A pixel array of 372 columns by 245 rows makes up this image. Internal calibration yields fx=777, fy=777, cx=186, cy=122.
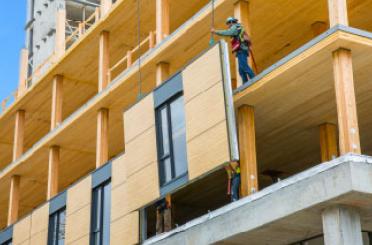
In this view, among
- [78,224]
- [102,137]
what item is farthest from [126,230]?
[102,137]

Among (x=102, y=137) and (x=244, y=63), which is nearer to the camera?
(x=244, y=63)

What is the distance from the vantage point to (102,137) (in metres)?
30.2

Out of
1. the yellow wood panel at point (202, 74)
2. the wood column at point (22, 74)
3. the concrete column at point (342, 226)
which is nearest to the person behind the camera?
the concrete column at point (342, 226)

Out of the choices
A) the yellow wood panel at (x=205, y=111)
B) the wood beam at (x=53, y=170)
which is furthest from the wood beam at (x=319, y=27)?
the wood beam at (x=53, y=170)

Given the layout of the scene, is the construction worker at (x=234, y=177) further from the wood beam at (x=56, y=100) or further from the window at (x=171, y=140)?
the wood beam at (x=56, y=100)

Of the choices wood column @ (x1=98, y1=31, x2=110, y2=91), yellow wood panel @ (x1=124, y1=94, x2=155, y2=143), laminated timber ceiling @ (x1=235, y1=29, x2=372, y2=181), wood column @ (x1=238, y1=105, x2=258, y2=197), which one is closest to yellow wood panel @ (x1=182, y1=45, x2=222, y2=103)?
laminated timber ceiling @ (x1=235, y1=29, x2=372, y2=181)

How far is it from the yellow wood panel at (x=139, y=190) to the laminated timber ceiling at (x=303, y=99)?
3.63 meters

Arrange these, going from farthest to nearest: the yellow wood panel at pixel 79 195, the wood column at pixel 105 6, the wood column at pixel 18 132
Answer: the wood column at pixel 18 132 → the wood column at pixel 105 6 → the yellow wood panel at pixel 79 195

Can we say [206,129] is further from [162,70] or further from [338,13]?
[162,70]

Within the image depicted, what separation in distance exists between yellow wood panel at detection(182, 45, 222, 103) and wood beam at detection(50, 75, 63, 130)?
40.0 feet

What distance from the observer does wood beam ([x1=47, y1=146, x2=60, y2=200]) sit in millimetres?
32906

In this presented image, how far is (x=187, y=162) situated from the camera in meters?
22.5

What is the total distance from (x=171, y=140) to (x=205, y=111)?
2.16 m

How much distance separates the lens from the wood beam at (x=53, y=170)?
32.9m
